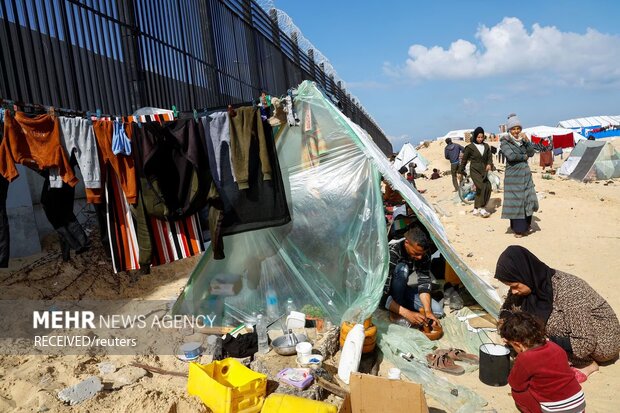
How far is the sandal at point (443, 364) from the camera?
346 cm

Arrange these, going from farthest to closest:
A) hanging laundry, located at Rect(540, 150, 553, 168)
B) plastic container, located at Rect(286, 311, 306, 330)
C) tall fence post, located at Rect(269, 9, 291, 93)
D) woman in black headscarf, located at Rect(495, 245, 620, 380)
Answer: hanging laundry, located at Rect(540, 150, 553, 168)
tall fence post, located at Rect(269, 9, 291, 93)
plastic container, located at Rect(286, 311, 306, 330)
woman in black headscarf, located at Rect(495, 245, 620, 380)

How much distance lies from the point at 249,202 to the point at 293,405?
6.24 ft

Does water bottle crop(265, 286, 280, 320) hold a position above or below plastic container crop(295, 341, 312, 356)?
above

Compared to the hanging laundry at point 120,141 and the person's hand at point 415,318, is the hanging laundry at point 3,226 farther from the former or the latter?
the person's hand at point 415,318

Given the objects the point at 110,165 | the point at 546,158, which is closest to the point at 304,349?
the point at 110,165

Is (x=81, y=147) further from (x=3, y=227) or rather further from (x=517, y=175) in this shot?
(x=517, y=175)

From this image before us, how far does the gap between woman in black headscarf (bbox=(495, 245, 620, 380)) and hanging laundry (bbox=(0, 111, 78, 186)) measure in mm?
3579

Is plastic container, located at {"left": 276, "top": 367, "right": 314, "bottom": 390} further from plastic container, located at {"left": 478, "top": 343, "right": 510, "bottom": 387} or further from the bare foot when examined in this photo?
the bare foot

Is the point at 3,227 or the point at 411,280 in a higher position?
the point at 3,227

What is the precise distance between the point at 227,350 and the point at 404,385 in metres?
1.75

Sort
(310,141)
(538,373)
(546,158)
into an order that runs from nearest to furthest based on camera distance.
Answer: (538,373), (310,141), (546,158)

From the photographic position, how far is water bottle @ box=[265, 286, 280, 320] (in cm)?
430

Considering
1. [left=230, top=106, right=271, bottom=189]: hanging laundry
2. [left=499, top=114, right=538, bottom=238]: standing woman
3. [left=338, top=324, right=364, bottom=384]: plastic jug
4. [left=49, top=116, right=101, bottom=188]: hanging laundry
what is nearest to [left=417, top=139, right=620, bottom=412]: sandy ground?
[left=499, top=114, right=538, bottom=238]: standing woman

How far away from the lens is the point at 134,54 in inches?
197
